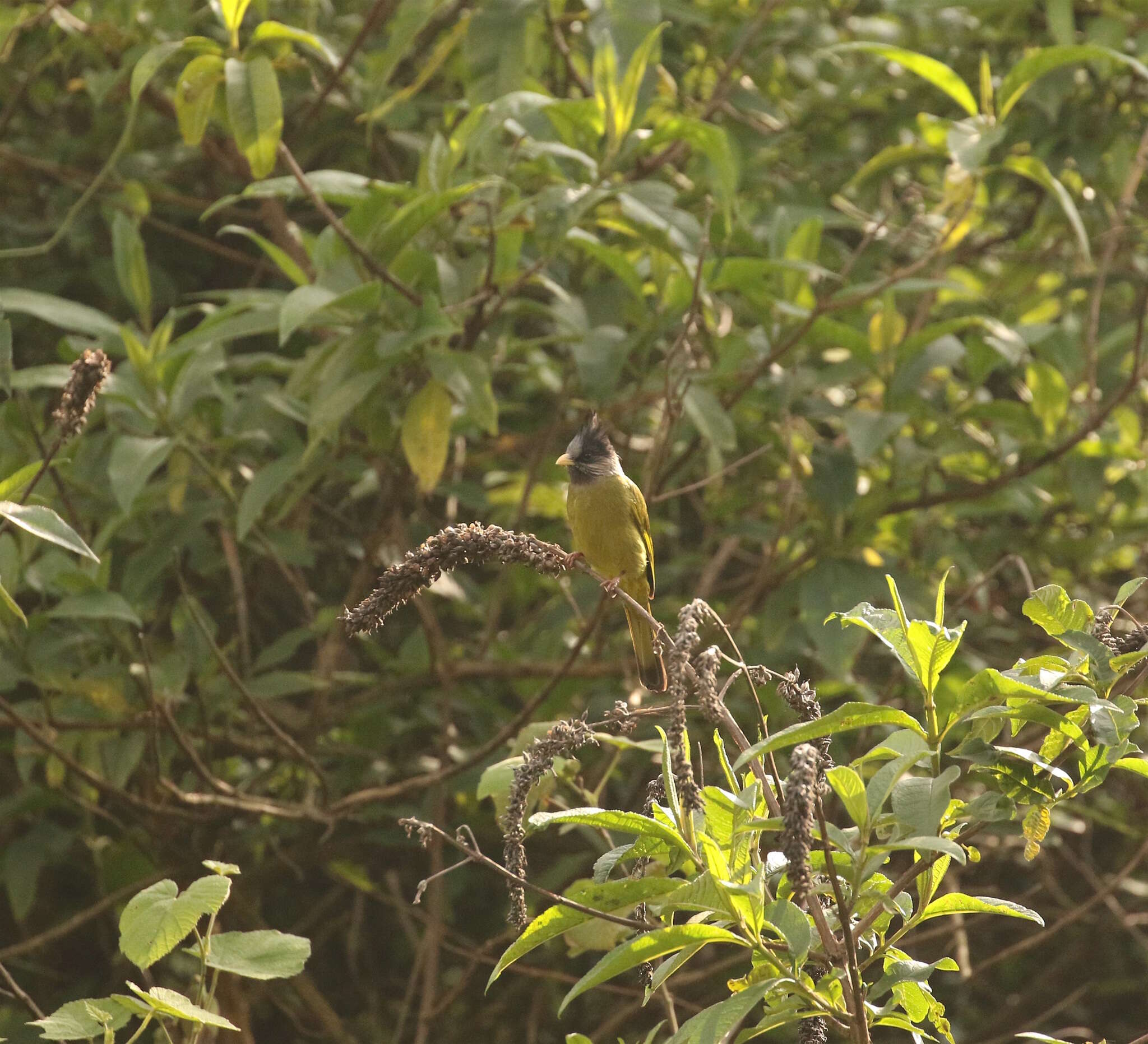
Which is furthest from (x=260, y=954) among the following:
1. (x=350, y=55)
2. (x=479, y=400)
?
(x=350, y=55)

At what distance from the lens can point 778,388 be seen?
3.53 metres

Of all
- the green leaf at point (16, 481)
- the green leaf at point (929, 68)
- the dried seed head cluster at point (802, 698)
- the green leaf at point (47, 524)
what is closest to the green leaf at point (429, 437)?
the green leaf at point (16, 481)

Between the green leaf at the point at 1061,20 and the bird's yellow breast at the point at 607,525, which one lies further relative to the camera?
the green leaf at the point at 1061,20

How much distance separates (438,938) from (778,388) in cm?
158

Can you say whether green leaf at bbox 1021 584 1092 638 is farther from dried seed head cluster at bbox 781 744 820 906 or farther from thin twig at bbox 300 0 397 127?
thin twig at bbox 300 0 397 127

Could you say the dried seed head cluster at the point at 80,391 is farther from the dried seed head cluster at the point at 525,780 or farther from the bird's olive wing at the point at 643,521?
the bird's olive wing at the point at 643,521

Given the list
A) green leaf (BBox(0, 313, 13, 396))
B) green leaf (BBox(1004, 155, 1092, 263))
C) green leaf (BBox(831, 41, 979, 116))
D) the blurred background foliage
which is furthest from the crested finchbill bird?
green leaf (BBox(0, 313, 13, 396))

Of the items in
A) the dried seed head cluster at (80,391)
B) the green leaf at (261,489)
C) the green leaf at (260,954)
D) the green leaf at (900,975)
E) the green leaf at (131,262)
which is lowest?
the green leaf at (261,489)

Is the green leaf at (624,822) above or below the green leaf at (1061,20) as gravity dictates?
below

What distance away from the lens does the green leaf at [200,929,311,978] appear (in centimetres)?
171

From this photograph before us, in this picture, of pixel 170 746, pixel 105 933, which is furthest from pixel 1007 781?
pixel 105 933

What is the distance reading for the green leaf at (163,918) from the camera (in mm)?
1635

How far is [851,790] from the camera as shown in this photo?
1388 millimetres

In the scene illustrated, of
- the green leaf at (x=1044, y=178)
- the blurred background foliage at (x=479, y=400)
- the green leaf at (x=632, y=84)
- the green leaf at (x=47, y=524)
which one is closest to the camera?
the green leaf at (x=47, y=524)
